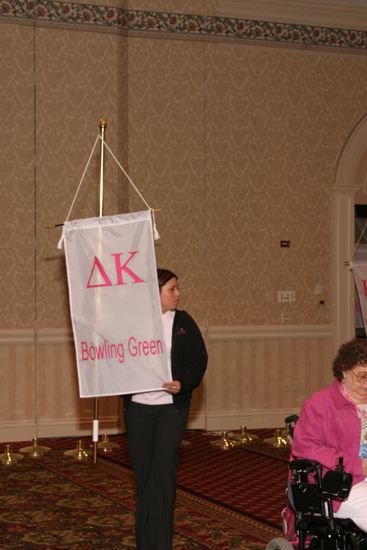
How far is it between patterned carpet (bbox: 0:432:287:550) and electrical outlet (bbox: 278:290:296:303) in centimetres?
196

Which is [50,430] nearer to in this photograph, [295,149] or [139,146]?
[139,146]

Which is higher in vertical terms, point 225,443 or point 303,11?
point 303,11

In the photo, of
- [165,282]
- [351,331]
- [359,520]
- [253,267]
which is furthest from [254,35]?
[359,520]

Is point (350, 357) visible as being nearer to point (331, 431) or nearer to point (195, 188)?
point (331, 431)

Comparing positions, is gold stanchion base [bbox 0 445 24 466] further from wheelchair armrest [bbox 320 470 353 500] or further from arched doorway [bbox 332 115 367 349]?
wheelchair armrest [bbox 320 470 353 500]

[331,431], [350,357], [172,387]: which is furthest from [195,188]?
[331,431]

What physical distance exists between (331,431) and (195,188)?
6.07 metres

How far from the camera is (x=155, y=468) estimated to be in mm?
4996

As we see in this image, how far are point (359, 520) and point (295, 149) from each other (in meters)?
6.80

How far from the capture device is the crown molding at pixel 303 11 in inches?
409

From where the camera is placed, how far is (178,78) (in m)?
10.2

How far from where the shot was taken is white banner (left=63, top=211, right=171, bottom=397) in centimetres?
529

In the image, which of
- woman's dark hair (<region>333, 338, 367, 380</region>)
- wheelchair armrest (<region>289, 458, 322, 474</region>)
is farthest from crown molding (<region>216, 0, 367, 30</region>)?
wheelchair armrest (<region>289, 458, 322, 474</region>)

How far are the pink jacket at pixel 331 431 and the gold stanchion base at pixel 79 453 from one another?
14.7 feet
